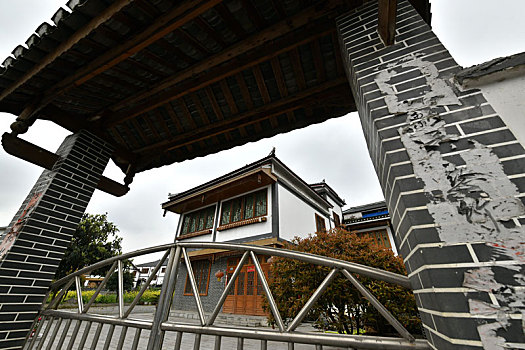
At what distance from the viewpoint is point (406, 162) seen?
1.07 meters

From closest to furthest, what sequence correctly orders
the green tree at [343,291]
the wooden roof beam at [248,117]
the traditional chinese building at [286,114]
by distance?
1. the traditional chinese building at [286,114]
2. the wooden roof beam at [248,117]
3. the green tree at [343,291]

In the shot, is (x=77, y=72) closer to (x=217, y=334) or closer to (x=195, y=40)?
(x=195, y=40)

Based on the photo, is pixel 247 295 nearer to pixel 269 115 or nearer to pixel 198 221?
pixel 198 221

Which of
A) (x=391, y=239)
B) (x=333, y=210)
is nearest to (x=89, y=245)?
(x=333, y=210)

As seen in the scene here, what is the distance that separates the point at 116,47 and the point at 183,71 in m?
0.63

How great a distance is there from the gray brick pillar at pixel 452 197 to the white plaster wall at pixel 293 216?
8.52 metres

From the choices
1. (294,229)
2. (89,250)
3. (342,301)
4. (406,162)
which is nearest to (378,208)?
(294,229)

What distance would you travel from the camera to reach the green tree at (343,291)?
11.8 ft

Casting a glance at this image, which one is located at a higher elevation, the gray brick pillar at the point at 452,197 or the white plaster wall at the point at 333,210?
the white plaster wall at the point at 333,210

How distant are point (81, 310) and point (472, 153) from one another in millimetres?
3118

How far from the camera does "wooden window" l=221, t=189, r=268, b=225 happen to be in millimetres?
10273

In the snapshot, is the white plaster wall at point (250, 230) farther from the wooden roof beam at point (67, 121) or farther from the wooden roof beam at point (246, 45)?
the wooden roof beam at point (246, 45)

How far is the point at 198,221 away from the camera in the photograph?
41.3 feet

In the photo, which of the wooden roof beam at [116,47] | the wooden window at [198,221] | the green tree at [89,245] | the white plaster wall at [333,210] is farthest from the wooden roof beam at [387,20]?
the green tree at [89,245]
